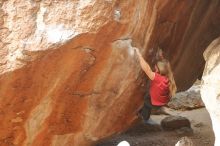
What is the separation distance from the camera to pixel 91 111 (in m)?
7.08

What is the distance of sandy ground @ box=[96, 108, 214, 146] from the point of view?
8.86 metres

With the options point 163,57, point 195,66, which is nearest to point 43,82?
point 163,57

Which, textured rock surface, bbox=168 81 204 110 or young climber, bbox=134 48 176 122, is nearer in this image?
young climber, bbox=134 48 176 122

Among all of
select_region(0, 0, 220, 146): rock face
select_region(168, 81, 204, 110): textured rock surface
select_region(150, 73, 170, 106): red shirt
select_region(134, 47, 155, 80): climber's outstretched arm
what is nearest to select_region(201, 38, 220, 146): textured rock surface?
select_region(150, 73, 170, 106): red shirt

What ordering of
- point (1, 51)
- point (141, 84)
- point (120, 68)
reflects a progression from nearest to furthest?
point (1, 51)
point (120, 68)
point (141, 84)

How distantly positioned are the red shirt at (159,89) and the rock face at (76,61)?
515mm

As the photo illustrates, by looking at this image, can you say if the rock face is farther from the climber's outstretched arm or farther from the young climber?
the young climber

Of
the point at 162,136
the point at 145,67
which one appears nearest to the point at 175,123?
the point at 162,136

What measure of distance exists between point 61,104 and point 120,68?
1103 mm

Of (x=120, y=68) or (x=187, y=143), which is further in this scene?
(x=120, y=68)

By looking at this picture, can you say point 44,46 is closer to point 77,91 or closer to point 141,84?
point 77,91

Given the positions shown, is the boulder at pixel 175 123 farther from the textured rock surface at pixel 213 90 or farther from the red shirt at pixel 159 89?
the textured rock surface at pixel 213 90

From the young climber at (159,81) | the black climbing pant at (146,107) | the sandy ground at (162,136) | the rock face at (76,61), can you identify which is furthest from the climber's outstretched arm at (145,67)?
the sandy ground at (162,136)

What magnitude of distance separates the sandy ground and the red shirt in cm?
209
